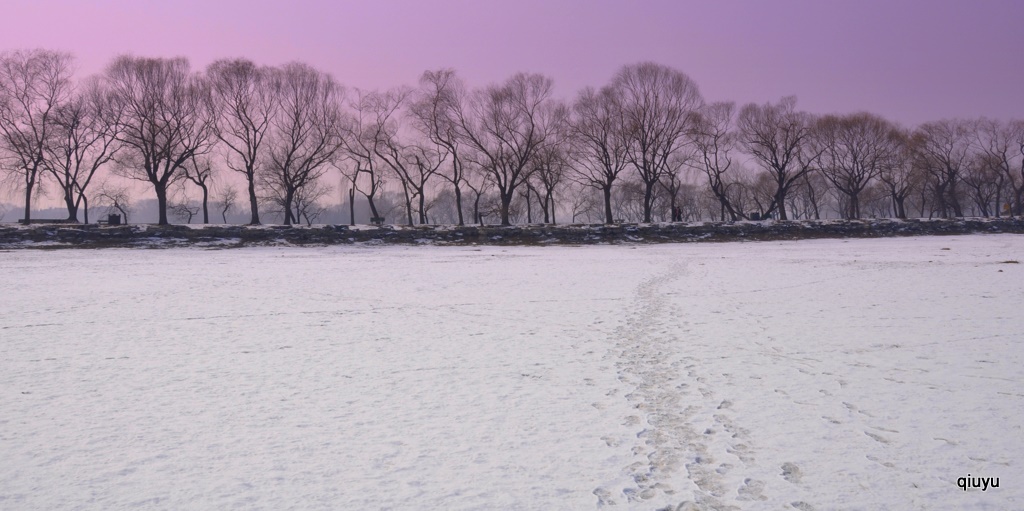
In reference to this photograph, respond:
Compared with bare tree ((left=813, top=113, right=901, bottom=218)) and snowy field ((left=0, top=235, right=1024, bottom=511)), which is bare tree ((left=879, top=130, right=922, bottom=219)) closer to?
bare tree ((left=813, top=113, right=901, bottom=218))

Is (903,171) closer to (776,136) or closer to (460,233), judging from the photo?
(776,136)

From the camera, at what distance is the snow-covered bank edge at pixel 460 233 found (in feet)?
94.6

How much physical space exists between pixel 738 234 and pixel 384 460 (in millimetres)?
37347

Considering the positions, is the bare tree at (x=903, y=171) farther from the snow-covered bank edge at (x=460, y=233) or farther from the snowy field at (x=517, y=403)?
the snowy field at (x=517, y=403)

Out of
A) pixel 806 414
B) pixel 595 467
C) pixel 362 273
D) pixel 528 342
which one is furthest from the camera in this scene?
pixel 362 273

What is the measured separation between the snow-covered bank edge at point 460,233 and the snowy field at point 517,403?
20.6 m

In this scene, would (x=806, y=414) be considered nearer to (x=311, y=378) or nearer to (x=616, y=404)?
(x=616, y=404)

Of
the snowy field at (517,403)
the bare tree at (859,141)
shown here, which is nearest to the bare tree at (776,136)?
the bare tree at (859,141)

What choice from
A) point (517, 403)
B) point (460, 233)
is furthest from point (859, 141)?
point (517, 403)

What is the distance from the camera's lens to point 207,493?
3.55m

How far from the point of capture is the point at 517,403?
5.20 m

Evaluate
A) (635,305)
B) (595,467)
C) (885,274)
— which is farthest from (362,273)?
(595,467)

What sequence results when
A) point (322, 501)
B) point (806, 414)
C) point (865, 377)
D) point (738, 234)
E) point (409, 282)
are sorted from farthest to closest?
1. point (738, 234)
2. point (409, 282)
3. point (865, 377)
4. point (806, 414)
5. point (322, 501)

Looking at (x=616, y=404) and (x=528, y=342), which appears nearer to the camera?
(x=616, y=404)
